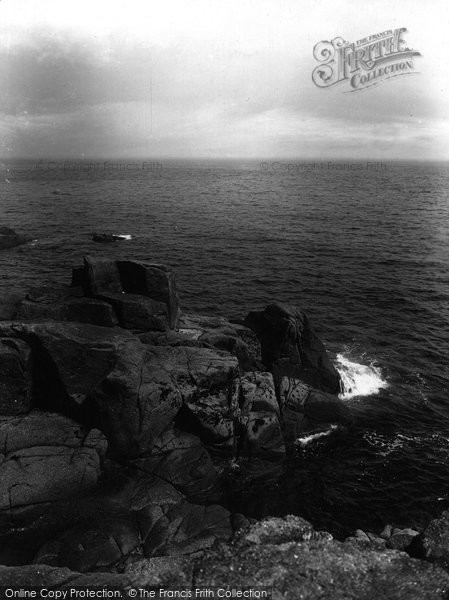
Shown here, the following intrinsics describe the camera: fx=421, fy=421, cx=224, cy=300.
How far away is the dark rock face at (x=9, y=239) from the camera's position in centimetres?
5994

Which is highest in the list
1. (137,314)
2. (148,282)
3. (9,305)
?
(148,282)

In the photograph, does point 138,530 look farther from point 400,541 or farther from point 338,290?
point 338,290

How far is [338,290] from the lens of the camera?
147ft

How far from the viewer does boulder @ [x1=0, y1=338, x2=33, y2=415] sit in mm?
18203

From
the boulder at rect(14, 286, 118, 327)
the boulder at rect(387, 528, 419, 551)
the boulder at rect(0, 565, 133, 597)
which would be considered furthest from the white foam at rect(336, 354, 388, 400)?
the boulder at rect(0, 565, 133, 597)

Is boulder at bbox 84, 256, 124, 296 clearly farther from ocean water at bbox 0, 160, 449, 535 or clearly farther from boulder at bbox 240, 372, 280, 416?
ocean water at bbox 0, 160, 449, 535

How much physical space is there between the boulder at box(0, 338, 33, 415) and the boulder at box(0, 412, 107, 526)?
0.50m

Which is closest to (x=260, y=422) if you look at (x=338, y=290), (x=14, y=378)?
(x=14, y=378)

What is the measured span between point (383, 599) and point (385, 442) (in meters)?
13.3

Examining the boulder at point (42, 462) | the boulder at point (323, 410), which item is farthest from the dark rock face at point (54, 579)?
the boulder at point (323, 410)

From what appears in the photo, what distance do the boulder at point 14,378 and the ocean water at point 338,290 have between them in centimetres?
1083

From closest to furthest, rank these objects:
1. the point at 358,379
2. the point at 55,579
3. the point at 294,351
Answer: the point at 55,579
the point at 294,351
the point at 358,379

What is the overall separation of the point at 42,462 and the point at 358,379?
20.7 meters

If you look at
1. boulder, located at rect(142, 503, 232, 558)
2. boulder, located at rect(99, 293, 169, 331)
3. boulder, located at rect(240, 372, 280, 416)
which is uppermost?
boulder, located at rect(99, 293, 169, 331)
